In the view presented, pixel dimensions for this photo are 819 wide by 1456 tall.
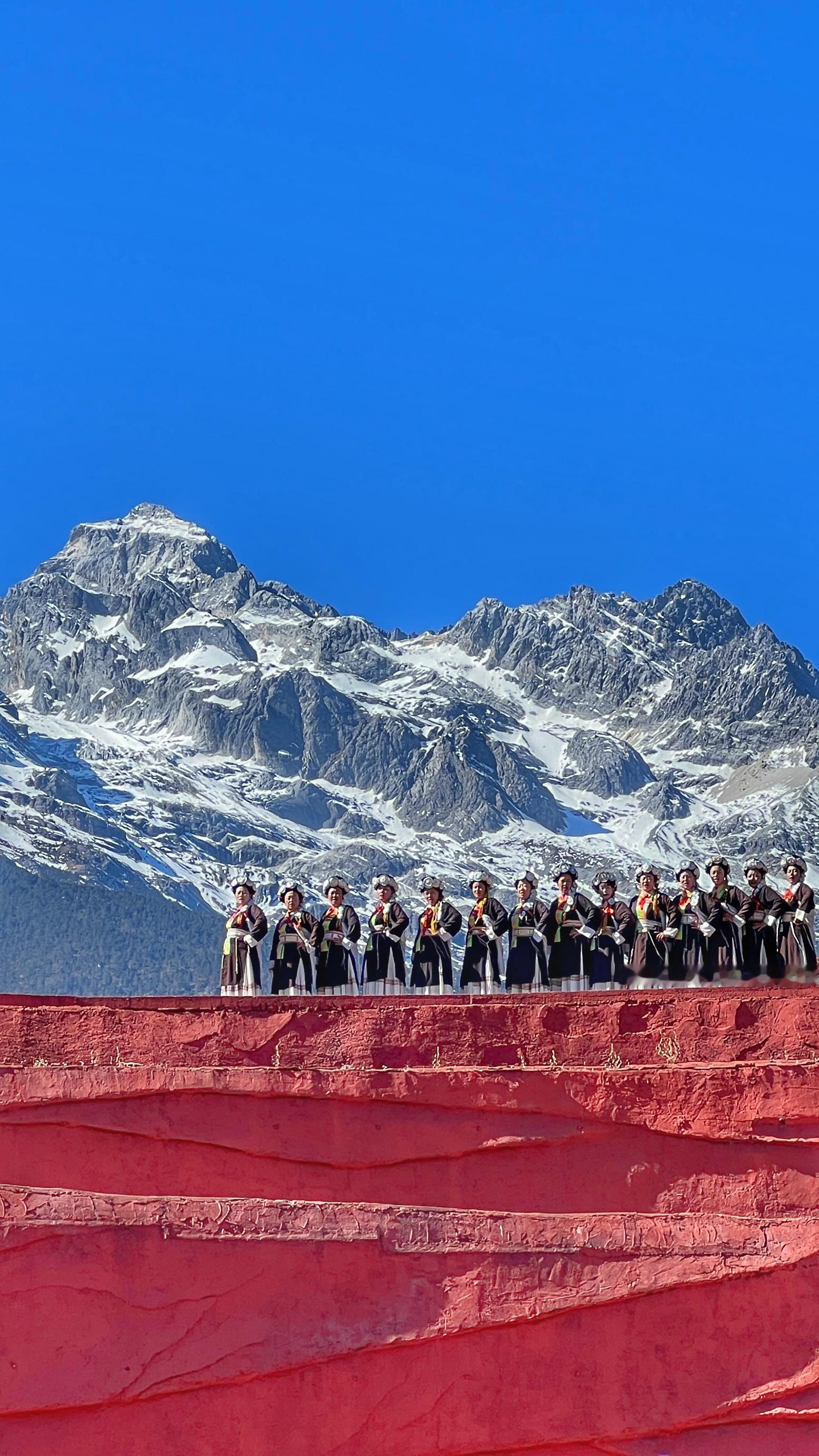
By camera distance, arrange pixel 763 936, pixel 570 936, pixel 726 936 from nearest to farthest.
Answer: pixel 763 936 → pixel 726 936 → pixel 570 936

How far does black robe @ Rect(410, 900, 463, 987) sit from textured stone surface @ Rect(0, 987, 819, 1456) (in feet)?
22.8

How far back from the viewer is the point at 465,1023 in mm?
14320

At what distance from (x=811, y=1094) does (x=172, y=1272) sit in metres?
4.36

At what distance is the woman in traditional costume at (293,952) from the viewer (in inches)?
814

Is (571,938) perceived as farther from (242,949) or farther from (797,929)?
(242,949)

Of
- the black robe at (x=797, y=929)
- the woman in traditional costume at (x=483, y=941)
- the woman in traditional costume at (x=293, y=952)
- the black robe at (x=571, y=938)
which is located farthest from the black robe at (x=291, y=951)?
the black robe at (x=797, y=929)

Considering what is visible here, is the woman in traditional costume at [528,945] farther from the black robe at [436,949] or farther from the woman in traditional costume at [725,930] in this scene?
the woman in traditional costume at [725,930]

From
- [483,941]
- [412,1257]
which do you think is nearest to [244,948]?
[483,941]

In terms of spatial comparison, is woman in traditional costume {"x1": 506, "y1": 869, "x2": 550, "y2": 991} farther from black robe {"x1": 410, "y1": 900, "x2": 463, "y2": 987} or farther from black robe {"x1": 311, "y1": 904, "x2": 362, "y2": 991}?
black robe {"x1": 311, "y1": 904, "x2": 362, "y2": 991}

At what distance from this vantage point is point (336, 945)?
823 inches

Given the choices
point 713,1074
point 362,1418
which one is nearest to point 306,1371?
point 362,1418

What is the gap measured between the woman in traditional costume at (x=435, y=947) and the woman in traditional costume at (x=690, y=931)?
2249mm

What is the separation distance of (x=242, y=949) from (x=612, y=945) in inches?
151

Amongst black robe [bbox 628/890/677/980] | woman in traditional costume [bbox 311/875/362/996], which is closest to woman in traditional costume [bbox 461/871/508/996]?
woman in traditional costume [bbox 311/875/362/996]
